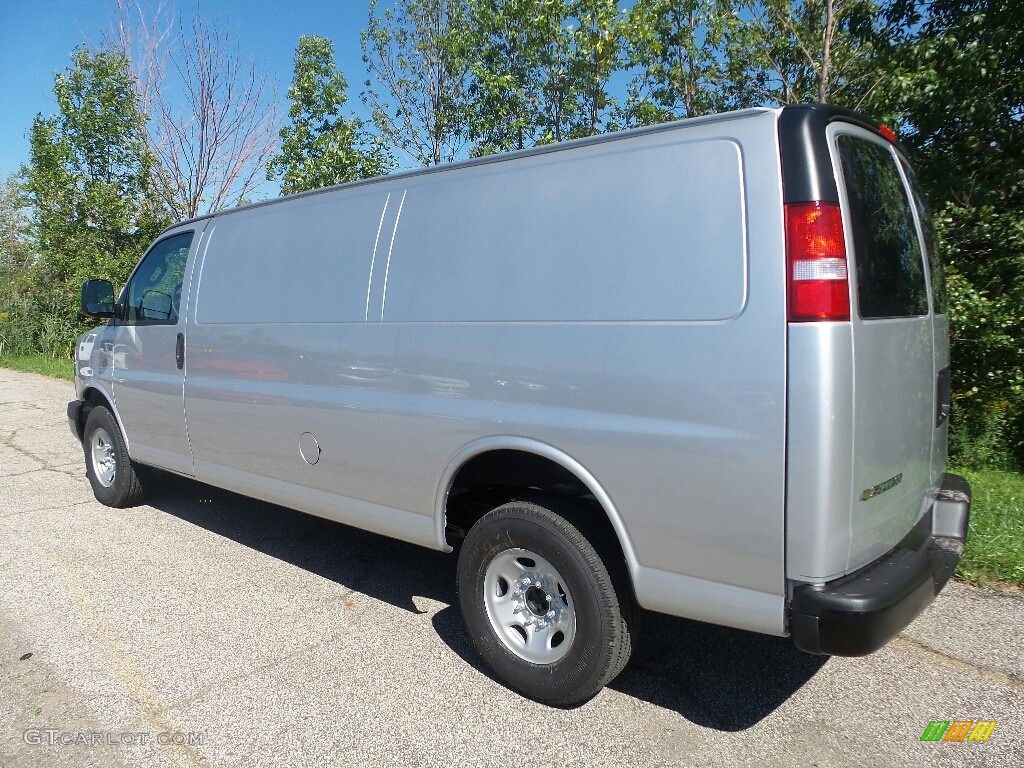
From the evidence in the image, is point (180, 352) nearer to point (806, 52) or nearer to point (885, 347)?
point (885, 347)

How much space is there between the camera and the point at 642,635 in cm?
376

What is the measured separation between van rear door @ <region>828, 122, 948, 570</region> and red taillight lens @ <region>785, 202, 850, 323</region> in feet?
0.20

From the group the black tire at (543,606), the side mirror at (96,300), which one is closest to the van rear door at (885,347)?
the black tire at (543,606)

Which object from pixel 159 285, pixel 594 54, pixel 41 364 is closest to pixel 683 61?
pixel 594 54

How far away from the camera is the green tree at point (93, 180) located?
15117 millimetres

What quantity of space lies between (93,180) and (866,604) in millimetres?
17082

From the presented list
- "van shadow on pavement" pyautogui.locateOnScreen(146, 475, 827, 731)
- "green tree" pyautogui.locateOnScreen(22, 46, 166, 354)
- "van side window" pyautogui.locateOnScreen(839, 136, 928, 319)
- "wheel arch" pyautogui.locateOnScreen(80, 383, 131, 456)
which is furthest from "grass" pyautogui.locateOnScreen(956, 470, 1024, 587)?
"green tree" pyautogui.locateOnScreen(22, 46, 166, 354)

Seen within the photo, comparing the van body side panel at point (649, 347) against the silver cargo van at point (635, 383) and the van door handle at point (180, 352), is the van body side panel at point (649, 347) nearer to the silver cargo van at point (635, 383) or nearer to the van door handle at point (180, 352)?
the silver cargo van at point (635, 383)

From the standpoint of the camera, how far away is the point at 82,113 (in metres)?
15.0

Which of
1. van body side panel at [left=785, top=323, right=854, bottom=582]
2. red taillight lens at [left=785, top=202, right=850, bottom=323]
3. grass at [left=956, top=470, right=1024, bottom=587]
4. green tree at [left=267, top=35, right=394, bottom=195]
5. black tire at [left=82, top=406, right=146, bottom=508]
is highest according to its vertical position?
green tree at [left=267, top=35, right=394, bottom=195]

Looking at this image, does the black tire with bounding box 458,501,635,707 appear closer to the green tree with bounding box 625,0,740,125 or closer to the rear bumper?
the rear bumper

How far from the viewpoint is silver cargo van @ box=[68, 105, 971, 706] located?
7.88 feet

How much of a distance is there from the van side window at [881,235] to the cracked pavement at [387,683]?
5.17 feet

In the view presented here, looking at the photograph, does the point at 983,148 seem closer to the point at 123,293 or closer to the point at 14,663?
the point at 123,293
